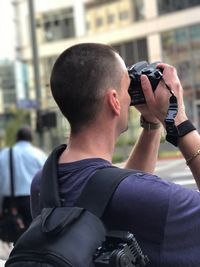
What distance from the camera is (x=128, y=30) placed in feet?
132

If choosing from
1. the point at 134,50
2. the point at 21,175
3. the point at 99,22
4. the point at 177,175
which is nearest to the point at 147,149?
the point at 21,175

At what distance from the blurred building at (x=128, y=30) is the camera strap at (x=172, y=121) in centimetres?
3229

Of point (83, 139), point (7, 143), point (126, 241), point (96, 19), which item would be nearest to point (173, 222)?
point (126, 241)

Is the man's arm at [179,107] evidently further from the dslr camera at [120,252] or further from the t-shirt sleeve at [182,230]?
the dslr camera at [120,252]

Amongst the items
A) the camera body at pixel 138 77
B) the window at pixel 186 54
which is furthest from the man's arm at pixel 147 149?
the window at pixel 186 54

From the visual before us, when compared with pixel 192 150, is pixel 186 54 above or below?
below

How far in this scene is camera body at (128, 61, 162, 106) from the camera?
182 cm

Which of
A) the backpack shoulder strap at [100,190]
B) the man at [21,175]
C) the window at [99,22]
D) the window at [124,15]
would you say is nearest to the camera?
the backpack shoulder strap at [100,190]

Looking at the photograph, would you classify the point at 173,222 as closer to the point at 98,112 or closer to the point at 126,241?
the point at 126,241

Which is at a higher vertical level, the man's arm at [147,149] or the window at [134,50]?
the man's arm at [147,149]

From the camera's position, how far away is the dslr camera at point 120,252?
1.49 metres

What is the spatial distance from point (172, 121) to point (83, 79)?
0.30 m

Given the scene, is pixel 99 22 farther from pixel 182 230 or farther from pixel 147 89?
pixel 182 230

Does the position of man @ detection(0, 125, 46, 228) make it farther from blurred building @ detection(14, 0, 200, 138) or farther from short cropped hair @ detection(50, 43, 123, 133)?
blurred building @ detection(14, 0, 200, 138)
